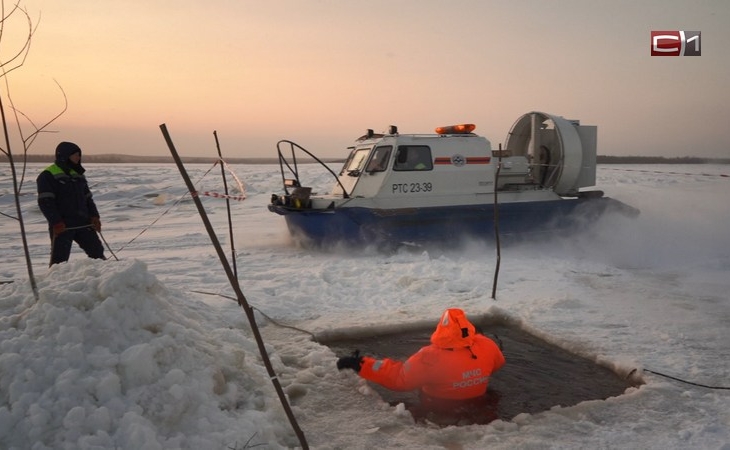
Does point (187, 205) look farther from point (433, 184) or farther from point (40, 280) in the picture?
point (40, 280)

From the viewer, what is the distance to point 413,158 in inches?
393

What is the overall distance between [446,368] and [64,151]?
459cm

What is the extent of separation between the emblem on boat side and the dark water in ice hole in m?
5.14

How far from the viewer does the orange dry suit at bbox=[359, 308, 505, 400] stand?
12.8 feet

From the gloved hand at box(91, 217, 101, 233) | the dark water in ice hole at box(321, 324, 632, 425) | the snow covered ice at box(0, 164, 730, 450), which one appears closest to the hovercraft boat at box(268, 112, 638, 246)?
the snow covered ice at box(0, 164, 730, 450)

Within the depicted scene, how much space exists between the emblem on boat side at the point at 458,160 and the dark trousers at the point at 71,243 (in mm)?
6363

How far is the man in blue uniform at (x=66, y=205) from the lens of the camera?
18.7 ft

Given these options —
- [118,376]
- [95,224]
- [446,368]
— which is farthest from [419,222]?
[118,376]

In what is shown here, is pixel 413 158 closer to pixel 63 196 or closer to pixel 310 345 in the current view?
pixel 310 345

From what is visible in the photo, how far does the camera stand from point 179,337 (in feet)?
12.0

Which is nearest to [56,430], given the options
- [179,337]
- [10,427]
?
[10,427]

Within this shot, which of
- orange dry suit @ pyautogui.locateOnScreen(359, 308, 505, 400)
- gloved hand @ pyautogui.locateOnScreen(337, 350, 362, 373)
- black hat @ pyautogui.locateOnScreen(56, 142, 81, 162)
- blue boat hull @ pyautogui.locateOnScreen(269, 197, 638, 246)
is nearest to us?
orange dry suit @ pyautogui.locateOnScreen(359, 308, 505, 400)

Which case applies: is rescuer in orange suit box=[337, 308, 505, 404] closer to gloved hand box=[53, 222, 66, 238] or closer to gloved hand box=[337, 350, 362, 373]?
gloved hand box=[337, 350, 362, 373]

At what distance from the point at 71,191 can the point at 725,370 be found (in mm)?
6434
